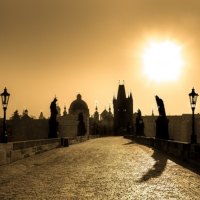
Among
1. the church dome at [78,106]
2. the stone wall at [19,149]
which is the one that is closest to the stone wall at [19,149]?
the stone wall at [19,149]

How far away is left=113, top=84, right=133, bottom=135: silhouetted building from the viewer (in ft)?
476

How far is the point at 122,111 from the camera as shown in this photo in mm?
146750

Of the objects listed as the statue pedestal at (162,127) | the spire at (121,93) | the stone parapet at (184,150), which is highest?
the spire at (121,93)

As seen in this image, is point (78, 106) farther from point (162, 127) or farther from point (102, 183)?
point (102, 183)

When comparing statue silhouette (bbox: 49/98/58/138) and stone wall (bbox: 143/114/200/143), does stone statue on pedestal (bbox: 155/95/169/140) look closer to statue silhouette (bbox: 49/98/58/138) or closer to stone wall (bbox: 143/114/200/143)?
statue silhouette (bbox: 49/98/58/138)

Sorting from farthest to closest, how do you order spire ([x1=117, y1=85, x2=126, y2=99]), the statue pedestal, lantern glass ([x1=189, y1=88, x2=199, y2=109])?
spire ([x1=117, y1=85, x2=126, y2=99])
the statue pedestal
lantern glass ([x1=189, y1=88, x2=199, y2=109])

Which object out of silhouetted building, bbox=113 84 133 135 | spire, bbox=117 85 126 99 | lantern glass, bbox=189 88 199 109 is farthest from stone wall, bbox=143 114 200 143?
lantern glass, bbox=189 88 199 109

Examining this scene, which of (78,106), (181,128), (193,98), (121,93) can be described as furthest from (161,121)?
(181,128)

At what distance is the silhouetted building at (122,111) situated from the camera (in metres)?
145

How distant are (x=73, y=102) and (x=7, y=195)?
437 feet

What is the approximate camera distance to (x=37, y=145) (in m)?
23.9

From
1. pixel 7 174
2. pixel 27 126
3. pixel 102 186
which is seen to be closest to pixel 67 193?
pixel 102 186

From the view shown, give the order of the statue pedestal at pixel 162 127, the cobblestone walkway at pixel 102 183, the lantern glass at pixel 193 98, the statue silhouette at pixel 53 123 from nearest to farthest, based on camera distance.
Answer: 1. the cobblestone walkway at pixel 102 183
2. the lantern glass at pixel 193 98
3. the statue pedestal at pixel 162 127
4. the statue silhouette at pixel 53 123

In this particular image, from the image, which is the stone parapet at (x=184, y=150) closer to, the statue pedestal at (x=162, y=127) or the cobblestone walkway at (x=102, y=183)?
the cobblestone walkway at (x=102, y=183)
